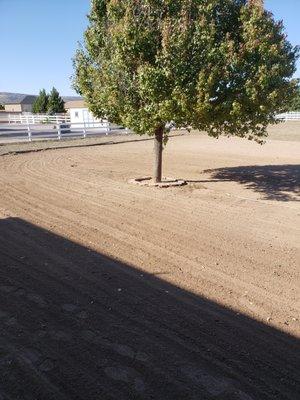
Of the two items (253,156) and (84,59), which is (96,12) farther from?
(253,156)

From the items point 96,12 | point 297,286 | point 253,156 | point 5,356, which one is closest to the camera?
point 5,356

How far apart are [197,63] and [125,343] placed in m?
7.38

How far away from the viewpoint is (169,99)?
10.0 m

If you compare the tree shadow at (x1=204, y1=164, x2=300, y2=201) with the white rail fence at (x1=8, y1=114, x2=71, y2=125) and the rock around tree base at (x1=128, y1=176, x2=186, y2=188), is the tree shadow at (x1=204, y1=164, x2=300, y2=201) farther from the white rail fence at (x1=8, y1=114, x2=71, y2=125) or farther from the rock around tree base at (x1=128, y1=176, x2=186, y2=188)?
the white rail fence at (x1=8, y1=114, x2=71, y2=125)

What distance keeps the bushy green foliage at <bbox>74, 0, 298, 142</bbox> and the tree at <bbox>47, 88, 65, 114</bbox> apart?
198 feet

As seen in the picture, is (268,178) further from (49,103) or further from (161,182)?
(49,103)

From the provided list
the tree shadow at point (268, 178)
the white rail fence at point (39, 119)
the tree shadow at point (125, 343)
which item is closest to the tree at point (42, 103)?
the white rail fence at point (39, 119)

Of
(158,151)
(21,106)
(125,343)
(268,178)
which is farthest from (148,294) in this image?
(21,106)

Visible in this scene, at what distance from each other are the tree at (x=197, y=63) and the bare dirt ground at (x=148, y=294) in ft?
7.71

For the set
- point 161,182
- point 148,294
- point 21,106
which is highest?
point 148,294

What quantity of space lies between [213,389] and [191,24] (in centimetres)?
850

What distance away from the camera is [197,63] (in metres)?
9.64

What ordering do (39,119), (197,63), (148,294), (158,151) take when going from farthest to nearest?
(39,119)
(158,151)
(197,63)
(148,294)

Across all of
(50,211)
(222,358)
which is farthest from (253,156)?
(222,358)
